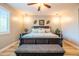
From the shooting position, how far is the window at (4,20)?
3.60 m

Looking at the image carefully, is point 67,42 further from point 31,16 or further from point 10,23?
point 10,23

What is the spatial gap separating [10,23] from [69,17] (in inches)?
92.1

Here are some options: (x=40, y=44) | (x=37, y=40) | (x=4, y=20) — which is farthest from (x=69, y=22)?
(x=4, y=20)

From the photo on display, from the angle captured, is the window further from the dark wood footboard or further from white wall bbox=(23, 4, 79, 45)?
white wall bbox=(23, 4, 79, 45)

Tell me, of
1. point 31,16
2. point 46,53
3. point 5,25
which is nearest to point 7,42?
point 5,25

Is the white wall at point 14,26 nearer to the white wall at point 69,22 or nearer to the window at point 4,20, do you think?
the window at point 4,20

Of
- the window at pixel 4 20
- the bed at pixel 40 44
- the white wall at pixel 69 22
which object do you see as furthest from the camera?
the white wall at pixel 69 22

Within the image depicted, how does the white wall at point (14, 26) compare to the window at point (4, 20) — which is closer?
the window at point (4, 20)

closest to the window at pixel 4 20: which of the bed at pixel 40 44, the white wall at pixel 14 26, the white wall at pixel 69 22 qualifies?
the white wall at pixel 14 26

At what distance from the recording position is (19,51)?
2.36 m

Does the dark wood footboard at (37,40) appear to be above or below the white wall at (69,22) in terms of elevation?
below

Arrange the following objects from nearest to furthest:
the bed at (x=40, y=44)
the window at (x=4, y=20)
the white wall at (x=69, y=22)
Answer: the bed at (x=40, y=44)
the window at (x=4, y=20)
the white wall at (x=69, y=22)

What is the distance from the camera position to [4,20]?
384cm

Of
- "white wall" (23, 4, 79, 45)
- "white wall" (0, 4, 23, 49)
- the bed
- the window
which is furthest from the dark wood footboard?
"white wall" (23, 4, 79, 45)
